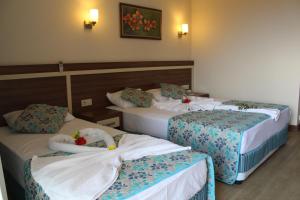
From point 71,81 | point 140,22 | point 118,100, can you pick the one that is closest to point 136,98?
point 118,100

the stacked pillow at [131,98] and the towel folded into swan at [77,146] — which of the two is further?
the stacked pillow at [131,98]

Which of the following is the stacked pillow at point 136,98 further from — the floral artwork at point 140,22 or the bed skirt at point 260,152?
the bed skirt at point 260,152

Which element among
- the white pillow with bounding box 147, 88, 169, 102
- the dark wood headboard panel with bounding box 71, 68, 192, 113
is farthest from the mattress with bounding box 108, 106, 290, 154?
the white pillow with bounding box 147, 88, 169, 102

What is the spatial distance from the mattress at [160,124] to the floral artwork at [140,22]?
1.27 m

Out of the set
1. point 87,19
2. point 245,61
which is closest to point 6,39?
point 87,19

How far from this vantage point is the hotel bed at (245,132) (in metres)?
2.51

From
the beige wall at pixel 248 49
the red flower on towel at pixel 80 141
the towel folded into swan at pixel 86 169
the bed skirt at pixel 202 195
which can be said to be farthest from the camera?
the beige wall at pixel 248 49

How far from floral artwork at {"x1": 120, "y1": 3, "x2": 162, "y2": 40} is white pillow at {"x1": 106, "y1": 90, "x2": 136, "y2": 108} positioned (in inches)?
36.8

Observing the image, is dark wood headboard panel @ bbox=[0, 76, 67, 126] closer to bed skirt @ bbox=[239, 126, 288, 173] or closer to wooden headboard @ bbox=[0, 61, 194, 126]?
wooden headboard @ bbox=[0, 61, 194, 126]

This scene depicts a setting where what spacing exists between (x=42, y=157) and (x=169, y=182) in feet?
3.13

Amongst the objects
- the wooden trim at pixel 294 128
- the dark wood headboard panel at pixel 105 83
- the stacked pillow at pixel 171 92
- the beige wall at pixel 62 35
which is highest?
the beige wall at pixel 62 35

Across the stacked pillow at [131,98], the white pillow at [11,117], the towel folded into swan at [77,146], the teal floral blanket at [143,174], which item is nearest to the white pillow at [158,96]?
the stacked pillow at [131,98]

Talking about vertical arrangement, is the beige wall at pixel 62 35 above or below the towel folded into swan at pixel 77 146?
above

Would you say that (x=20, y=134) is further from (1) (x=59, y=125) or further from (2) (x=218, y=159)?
(2) (x=218, y=159)
